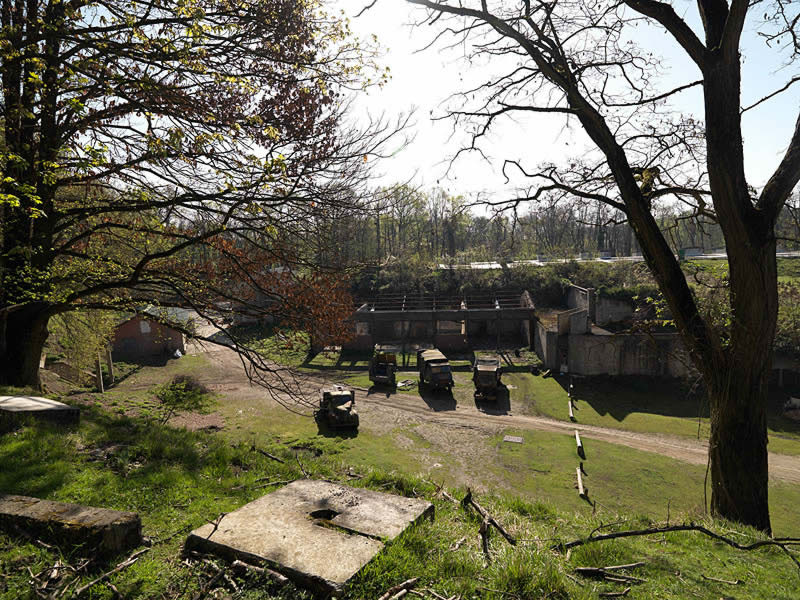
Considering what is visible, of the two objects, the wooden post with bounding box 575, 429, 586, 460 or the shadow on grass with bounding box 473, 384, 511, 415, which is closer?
the wooden post with bounding box 575, 429, 586, 460

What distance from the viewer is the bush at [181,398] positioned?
15.2 meters

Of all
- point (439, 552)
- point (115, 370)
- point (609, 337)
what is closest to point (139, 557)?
point (439, 552)

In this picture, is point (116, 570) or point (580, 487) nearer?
point (116, 570)

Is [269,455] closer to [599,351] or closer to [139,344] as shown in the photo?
[599,351]

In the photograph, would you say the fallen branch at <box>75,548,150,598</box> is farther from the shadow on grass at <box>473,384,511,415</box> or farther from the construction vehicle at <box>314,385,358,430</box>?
the shadow on grass at <box>473,384,511,415</box>

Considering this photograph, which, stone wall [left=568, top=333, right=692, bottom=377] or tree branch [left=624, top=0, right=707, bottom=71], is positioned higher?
tree branch [left=624, top=0, right=707, bottom=71]

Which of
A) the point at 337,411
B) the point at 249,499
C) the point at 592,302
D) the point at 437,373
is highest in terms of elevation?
the point at 592,302

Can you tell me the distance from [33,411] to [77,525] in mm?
5323

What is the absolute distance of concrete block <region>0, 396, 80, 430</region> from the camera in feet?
24.0

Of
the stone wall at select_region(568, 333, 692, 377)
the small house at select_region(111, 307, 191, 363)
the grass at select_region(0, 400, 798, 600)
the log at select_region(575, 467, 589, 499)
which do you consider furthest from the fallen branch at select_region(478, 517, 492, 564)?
the small house at select_region(111, 307, 191, 363)

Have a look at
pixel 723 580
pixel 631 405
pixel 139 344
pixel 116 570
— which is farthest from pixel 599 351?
pixel 139 344

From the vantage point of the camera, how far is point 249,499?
224 inches

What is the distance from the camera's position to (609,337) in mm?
23469

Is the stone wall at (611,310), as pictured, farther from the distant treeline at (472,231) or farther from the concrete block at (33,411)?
the concrete block at (33,411)
